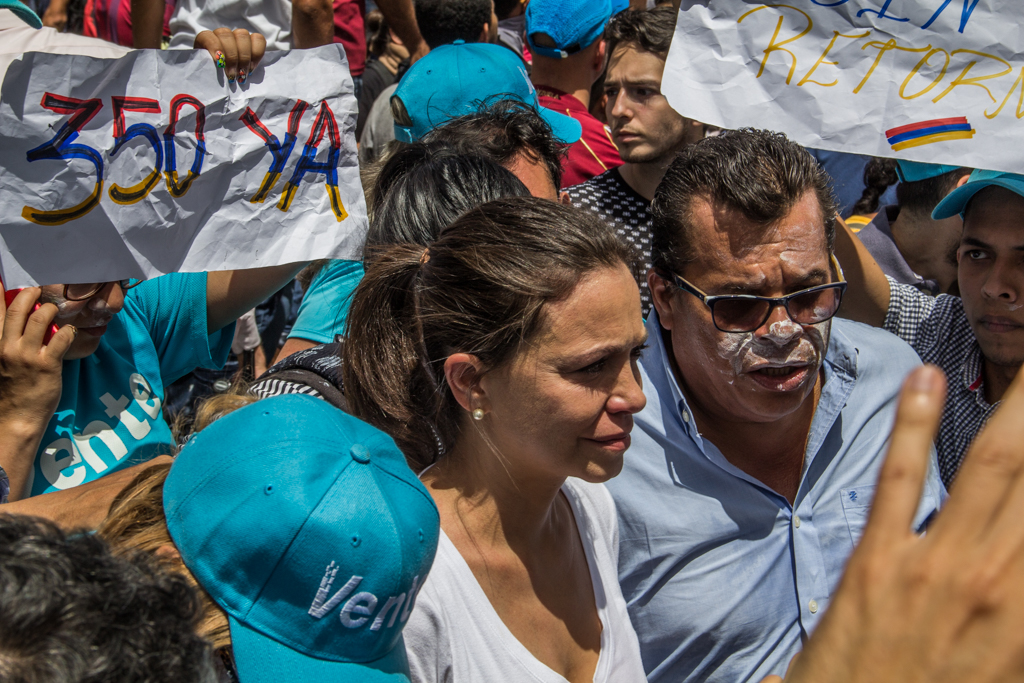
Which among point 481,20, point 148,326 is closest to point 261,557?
point 148,326

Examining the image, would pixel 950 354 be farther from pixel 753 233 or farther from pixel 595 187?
pixel 595 187

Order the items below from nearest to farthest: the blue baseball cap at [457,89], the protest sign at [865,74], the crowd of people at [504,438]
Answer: the crowd of people at [504,438], the protest sign at [865,74], the blue baseball cap at [457,89]

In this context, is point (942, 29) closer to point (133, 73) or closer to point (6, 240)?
point (133, 73)

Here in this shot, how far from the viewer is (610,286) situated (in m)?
1.60

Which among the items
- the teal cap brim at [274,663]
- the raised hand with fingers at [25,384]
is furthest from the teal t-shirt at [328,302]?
the teal cap brim at [274,663]

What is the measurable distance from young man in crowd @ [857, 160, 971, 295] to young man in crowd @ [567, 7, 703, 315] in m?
0.94

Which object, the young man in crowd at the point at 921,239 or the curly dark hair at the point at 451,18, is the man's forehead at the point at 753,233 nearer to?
the young man in crowd at the point at 921,239

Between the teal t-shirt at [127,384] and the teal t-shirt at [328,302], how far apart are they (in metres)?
0.30

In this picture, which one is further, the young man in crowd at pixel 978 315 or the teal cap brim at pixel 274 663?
the young man in crowd at pixel 978 315

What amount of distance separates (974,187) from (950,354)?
0.49 meters

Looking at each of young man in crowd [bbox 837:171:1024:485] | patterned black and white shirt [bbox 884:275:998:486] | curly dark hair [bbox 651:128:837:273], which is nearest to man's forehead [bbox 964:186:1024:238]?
young man in crowd [bbox 837:171:1024:485]

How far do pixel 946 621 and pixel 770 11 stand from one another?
1.93 meters

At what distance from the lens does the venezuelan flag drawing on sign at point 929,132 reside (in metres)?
2.03

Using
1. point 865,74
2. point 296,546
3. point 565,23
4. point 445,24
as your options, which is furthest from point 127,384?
point 565,23
